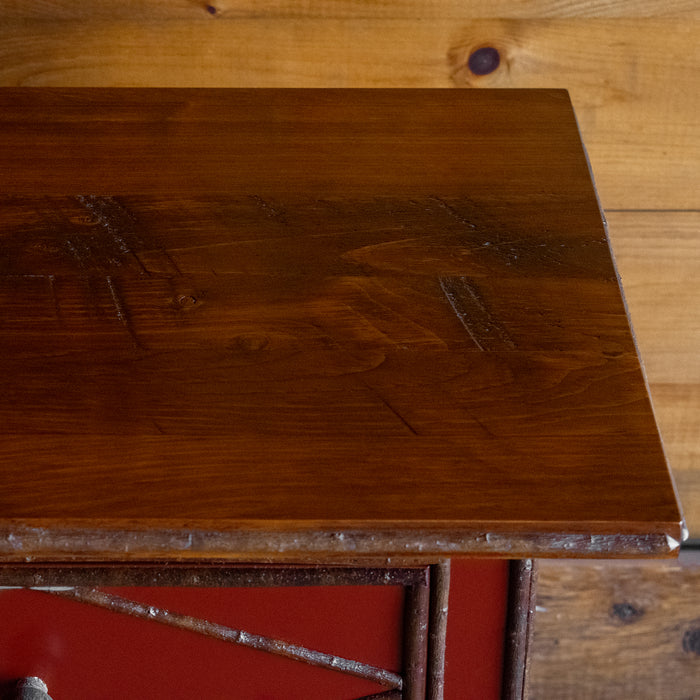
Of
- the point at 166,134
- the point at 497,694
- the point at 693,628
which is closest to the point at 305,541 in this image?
A: the point at 497,694

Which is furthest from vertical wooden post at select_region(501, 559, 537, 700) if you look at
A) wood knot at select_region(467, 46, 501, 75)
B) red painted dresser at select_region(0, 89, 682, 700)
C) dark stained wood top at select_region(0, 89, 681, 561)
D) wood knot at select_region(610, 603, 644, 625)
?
wood knot at select_region(610, 603, 644, 625)

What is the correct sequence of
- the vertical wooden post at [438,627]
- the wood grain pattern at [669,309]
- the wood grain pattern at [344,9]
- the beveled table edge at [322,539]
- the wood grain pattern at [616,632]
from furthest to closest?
the wood grain pattern at [616,632] → the wood grain pattern at [669,309] → the wood grain pattern at [344,9] → the vertical wooden post at [438,627] → the beveled table edge at [322,539]

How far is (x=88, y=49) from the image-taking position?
88cm

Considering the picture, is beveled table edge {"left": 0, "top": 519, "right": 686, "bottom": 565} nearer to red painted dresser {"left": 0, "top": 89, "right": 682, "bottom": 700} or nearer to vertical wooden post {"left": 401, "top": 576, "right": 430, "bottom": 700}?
red painted dresser {"left": 0, "top": 89, "right": 682, "bottom": 700}

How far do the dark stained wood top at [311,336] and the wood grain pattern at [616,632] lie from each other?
2.34 feet

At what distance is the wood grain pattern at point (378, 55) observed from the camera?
2.87 ft

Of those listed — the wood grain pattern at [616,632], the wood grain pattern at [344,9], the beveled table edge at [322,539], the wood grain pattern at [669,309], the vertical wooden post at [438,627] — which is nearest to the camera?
the beveled table edge at [322,539]

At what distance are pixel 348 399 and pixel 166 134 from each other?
296 millimetres

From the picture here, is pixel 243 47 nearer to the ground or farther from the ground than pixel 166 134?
farther from the ground

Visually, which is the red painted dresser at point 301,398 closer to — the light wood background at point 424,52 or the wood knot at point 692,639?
the light wood background at point 424,52

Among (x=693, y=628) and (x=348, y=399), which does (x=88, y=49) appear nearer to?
(x=348, y=399)

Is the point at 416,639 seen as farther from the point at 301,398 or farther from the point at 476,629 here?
the point at 301,398

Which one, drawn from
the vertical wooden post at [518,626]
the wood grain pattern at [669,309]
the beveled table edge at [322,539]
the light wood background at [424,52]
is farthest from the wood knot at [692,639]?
the beveled table edge at [322,539]

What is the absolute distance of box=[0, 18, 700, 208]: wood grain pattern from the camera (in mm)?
876
